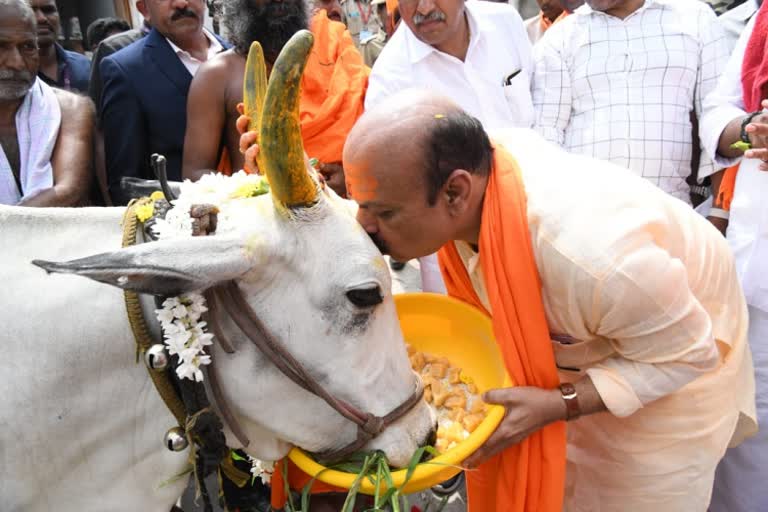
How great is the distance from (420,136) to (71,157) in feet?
5.66

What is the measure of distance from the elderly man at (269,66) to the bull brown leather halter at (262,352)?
1762 millimetres

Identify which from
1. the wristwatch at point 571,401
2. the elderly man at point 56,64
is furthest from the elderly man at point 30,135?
the wristwatch at point 571,401

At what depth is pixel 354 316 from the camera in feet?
5.25

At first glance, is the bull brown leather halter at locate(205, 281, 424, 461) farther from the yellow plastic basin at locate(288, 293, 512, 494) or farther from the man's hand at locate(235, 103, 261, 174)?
the man's hand at locate(235, 103, 261, 174)

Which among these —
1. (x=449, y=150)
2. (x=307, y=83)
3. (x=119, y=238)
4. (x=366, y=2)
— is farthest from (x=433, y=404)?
(x=366, y=2)

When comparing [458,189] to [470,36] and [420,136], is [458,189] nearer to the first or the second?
[420,136]

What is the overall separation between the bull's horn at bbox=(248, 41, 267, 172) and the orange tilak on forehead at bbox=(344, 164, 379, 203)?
26 centimetres

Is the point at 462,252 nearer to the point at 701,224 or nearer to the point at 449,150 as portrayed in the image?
the point at 449,150

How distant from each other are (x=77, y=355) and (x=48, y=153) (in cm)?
147

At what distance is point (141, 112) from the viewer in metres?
3.45

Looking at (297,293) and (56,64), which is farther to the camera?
(56,64)

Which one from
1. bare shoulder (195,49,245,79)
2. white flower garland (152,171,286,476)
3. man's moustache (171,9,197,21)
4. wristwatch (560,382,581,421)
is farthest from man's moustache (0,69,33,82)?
wristwatch (560,382,581,421)

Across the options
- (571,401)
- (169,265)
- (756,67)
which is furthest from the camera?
(756,67)

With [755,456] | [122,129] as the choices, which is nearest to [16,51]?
[122,129]
